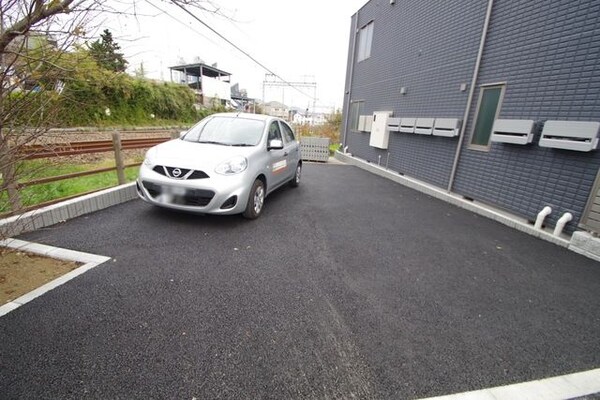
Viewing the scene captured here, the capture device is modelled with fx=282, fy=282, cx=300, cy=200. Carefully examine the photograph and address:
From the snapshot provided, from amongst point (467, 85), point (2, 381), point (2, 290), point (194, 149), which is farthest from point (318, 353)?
point (467, 85)

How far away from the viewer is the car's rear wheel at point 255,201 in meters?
4.17

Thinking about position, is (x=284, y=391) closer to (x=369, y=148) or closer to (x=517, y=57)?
(x=517, y=57)

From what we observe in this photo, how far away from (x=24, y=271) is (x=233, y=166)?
93.1 inches

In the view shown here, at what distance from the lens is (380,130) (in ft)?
31.1

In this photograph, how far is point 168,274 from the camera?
276 cm

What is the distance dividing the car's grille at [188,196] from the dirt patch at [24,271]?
4.15 ft

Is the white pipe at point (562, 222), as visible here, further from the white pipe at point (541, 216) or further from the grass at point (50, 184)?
the grass at point (50, 184)

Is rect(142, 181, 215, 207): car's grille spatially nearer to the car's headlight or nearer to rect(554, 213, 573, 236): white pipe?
the car's headlight

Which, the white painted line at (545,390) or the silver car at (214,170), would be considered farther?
the silver car at (214,170)

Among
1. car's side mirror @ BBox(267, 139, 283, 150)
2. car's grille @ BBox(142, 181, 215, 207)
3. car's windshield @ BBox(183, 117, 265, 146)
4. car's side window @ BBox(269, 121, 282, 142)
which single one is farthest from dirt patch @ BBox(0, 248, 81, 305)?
car's side window @ BBox(269, 121, 282, 142)

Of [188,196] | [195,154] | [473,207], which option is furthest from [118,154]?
[473,207]

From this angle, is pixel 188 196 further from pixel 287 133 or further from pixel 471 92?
pixel 471 92

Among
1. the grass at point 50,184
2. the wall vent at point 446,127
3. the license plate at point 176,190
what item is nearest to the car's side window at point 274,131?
the license plate at point 176,190

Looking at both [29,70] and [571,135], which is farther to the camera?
[571,135]
